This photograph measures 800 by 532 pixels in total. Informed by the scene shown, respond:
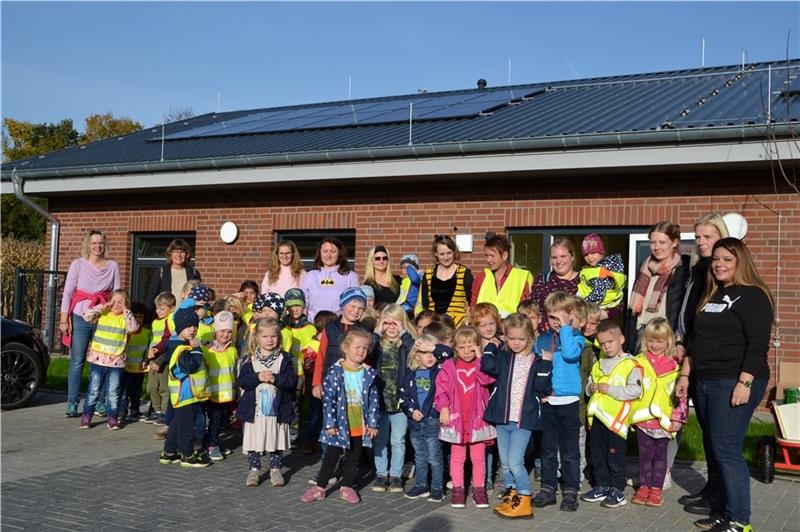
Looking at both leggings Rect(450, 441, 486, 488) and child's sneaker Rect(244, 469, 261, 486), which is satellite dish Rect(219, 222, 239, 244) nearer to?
child's sneaker Rect(244, 469, 261, 486)

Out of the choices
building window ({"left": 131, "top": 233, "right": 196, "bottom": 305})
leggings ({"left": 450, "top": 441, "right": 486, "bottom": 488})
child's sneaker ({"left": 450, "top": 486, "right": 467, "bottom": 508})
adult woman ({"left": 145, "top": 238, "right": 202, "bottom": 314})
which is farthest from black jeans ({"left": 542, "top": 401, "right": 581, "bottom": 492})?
building window ({"left": 131, "top": 233, "right": 196, "bottom": 305})

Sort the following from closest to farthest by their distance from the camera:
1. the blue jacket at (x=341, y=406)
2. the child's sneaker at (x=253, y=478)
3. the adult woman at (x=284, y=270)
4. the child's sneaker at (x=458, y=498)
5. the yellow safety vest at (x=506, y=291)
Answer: the child's sneaker at (x=458, y=498) → the blue jacket at (x=341, y=406) → the child's sneaker at (x=253, y=478) → the yellow safety vest at (x=506, y=291) → the adult woman at (x=284, y=270)

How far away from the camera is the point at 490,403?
611 centimetres

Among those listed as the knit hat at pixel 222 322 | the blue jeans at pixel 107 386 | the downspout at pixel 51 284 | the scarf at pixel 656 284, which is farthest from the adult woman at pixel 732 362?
the downspout at pixel 51 284

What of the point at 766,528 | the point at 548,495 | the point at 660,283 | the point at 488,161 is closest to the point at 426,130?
the point at 488,161

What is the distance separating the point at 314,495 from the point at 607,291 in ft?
9.22

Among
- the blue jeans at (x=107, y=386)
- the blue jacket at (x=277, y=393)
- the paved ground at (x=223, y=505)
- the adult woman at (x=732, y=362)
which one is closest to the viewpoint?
the adult woman at (x=732, y=362)

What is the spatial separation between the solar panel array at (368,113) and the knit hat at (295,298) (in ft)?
16.2

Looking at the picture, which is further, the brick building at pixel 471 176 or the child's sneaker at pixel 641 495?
the brick building at pixel 471 176

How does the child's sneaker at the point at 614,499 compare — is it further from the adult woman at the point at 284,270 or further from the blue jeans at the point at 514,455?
the adult woman at the point at 284,270

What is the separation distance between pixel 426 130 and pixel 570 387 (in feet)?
20.0

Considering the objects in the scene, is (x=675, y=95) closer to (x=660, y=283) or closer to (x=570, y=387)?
(x=660, y=283)

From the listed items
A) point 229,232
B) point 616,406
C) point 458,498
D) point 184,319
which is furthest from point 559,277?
point 229,232

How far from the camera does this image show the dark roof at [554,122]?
361 inches
